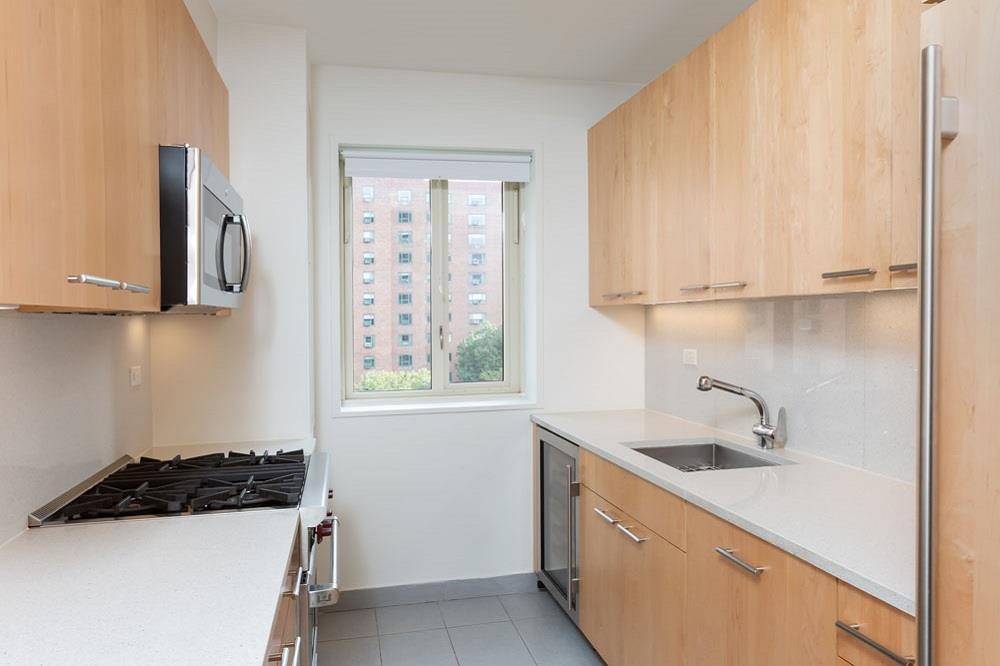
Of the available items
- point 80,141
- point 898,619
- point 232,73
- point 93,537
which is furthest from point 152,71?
point 898,619

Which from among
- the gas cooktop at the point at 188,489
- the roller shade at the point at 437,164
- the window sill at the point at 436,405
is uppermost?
the roller shade at the point at 437,164

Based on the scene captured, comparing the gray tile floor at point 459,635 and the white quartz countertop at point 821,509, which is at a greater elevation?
the white quartz countertop at point 821,509

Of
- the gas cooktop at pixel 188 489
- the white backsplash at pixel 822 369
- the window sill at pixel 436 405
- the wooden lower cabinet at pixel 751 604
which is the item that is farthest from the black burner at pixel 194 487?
the white backsplash at pixel 822 369

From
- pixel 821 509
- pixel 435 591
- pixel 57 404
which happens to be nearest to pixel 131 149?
pixel 57 404

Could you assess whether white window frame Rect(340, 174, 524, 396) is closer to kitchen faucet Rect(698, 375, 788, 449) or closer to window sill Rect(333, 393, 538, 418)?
window sill Rect(333, 393, 538, 418)

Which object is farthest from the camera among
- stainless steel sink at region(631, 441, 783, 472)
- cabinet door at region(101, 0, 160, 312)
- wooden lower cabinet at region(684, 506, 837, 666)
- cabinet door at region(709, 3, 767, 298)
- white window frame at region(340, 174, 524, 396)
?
white window frame at region(340, 174, 524, 396)

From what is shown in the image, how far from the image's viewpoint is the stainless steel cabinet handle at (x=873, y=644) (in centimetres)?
112

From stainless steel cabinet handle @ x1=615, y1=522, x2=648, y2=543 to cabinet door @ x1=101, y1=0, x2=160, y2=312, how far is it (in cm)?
157

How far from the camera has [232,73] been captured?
8.76ft

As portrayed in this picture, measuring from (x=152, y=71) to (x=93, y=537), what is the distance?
1080 millimetres

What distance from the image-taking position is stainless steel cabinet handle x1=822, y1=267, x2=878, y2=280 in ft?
4.94

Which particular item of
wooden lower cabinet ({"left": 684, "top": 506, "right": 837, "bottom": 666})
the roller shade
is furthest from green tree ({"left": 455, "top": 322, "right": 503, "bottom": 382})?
wooden lower cabinet ({"left": 684, "top": 506, "right": 837, "bottom": 666})

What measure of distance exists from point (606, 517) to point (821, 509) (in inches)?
36.6

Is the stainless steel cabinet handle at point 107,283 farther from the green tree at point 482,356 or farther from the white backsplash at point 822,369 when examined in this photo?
the green tree at point 482,356
